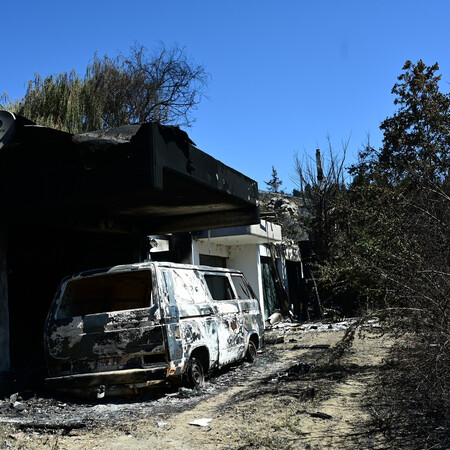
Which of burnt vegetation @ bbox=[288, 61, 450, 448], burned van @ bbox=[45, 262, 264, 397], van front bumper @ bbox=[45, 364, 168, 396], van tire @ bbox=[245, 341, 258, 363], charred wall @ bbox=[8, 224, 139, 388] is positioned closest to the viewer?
burnt vegetation @ bbox=[288, 61, 450, 448]

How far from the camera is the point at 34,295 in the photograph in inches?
397

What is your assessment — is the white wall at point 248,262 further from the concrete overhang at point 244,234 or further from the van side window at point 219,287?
A: the van side window at point 219,287

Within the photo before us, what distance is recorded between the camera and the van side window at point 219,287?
8859 millimetres

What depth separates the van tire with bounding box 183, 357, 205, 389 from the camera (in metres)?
7.52

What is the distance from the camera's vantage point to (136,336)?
7.16m

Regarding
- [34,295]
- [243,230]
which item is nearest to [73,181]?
[34,295]

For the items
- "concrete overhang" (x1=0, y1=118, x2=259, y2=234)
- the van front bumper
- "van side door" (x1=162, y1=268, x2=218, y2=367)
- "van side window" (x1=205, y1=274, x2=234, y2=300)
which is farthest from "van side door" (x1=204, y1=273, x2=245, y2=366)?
the van front bumper

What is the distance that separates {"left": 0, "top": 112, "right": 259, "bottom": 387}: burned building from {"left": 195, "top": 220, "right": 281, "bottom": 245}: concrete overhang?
17.7ft

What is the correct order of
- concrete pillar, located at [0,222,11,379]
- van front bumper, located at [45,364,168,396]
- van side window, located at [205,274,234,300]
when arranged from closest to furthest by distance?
1. van front bumper, located at [45,364,168,396]
2. concrete pillar, located at [0,222,11,379]
3. van side window, located at [205,274,234,300]

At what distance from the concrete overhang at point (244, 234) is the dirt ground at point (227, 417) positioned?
9.02 meters

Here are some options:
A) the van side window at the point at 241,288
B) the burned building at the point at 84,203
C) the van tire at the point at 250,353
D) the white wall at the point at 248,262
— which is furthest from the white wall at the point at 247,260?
the van tire at the point at 250,353

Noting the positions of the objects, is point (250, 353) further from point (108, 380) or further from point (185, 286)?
point (108, 380)

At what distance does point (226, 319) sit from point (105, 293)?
2066 mm

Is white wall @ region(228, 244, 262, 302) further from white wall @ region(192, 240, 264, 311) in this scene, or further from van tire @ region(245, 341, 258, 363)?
van tire @ region(245, 341, 258, 363)
